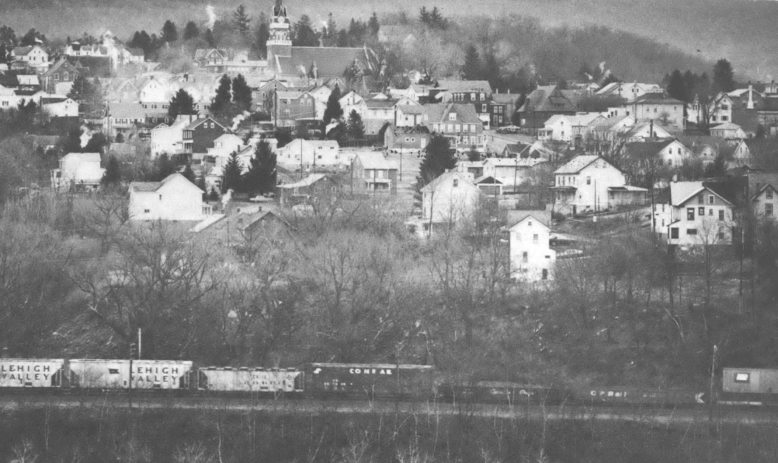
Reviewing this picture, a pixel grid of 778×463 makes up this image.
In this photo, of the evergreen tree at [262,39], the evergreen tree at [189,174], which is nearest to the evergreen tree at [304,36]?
the evergreen tree at [262,39]

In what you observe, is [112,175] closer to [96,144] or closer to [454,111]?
[96,144]

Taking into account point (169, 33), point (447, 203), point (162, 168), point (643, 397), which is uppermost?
point (169, 33)

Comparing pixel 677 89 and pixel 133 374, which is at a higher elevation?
pixel 677 89

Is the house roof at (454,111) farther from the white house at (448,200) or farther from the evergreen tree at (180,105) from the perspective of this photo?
the white house at (448,200)

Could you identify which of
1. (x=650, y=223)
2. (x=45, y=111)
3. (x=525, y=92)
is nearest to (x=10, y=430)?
(x=650, y=223)

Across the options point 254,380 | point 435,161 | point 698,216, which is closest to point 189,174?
point 435,161

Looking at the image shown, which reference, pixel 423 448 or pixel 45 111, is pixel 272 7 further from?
pixel 423 448
